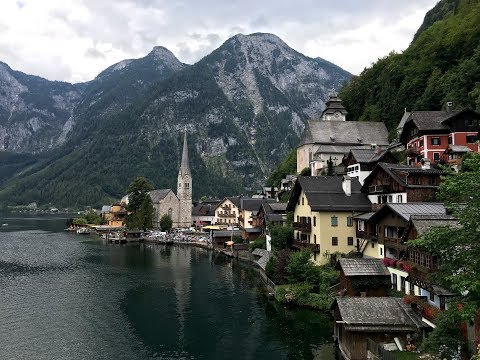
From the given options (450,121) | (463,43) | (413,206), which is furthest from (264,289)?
(463,43)

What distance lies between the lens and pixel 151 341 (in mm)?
38438

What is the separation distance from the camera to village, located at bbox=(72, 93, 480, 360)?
31.2 m

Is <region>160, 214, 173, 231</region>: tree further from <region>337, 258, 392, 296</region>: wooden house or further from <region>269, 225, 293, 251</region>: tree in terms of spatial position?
<region>337, 258, 392, 296</region>: wooden house

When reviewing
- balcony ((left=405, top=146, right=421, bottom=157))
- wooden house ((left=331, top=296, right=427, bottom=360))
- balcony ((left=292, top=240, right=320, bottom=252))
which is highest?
balcony ((left=405, top=146, right=421, bottom=157))

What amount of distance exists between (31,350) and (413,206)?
36.5 metres

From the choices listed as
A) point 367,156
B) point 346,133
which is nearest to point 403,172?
point 367,156

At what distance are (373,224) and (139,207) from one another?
106040 mm

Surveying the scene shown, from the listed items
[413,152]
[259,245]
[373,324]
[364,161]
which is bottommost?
[373,324]

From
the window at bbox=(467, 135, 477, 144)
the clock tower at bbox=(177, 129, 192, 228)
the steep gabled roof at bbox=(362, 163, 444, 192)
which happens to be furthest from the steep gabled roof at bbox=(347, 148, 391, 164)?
the clock tower at bbox=(177, 129, 192, 228)

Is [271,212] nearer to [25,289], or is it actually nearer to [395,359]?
[25,289]

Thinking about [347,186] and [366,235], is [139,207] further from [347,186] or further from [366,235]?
[366,235]

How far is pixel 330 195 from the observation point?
2168 inches

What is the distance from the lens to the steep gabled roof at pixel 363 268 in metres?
40.2

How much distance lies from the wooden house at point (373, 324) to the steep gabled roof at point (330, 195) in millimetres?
20853
